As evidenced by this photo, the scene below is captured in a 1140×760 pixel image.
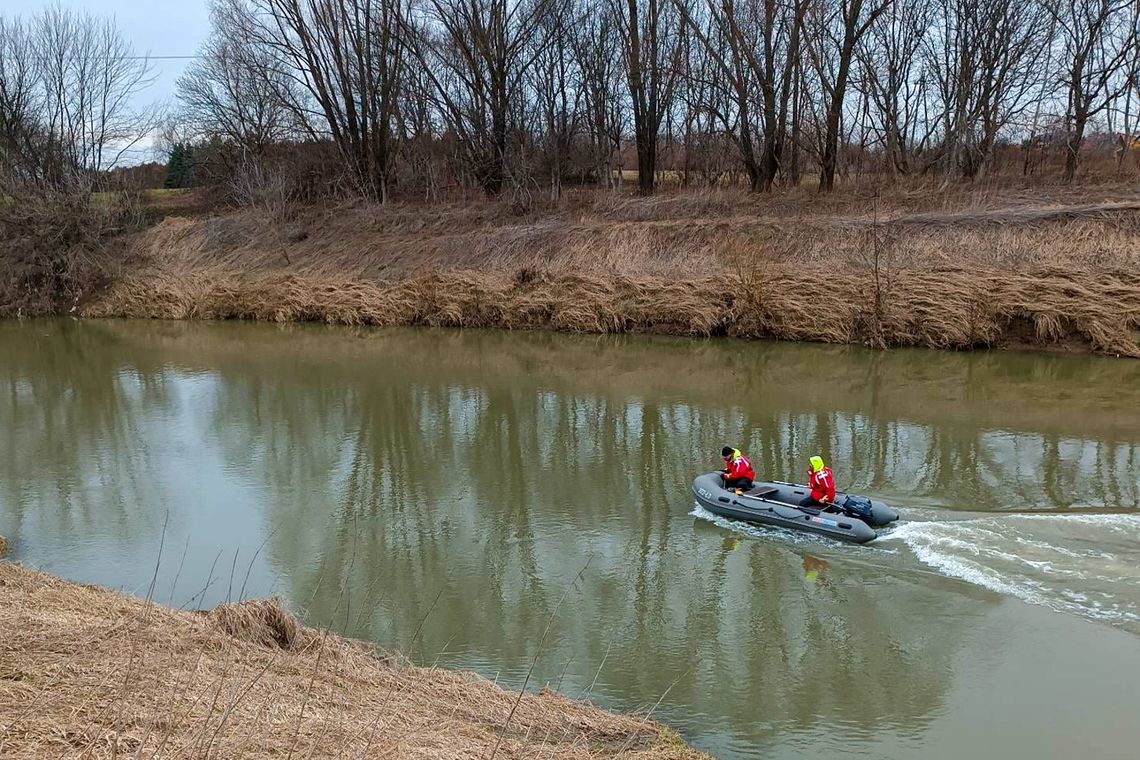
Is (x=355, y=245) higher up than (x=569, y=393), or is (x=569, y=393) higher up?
(x=355, y=245)

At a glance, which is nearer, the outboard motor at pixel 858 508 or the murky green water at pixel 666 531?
the murky green water at pixel 666 531

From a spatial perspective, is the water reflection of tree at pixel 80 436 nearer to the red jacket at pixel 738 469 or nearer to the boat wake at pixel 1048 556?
the red jacket at pixel 738 469

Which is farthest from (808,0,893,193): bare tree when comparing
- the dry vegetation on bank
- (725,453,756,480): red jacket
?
(725,453,756,480): red jacket

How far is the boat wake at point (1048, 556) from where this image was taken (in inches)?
280

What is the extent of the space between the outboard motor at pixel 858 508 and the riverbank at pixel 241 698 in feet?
13.1

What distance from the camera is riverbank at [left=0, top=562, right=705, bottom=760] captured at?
3801mm

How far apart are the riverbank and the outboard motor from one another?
13.1 ft

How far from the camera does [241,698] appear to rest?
13.3 feet

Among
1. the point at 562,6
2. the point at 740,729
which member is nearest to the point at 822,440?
the point at 740,729

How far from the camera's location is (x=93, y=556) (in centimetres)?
857

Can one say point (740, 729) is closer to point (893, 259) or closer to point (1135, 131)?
point (893, 259)

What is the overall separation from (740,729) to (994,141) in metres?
29.0

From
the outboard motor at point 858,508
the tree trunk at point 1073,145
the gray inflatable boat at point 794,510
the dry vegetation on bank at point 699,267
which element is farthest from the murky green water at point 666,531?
the tree trunk at point 1073,145

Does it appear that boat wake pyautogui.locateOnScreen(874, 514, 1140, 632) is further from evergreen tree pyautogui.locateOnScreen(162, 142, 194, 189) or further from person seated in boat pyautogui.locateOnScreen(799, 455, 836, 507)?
evergreen tree pyautogui.locateOnScreen(162, 142, 194, 189)
